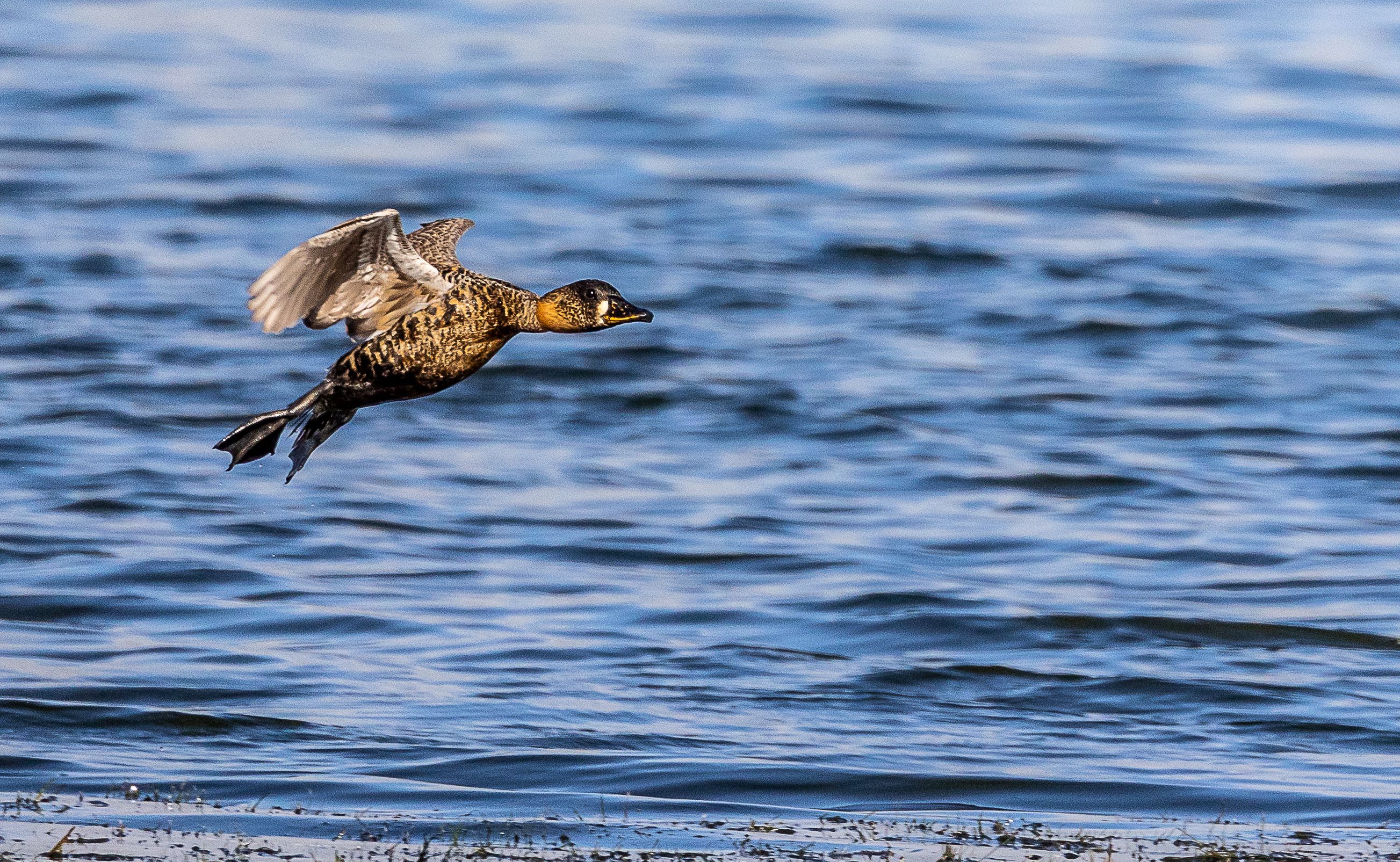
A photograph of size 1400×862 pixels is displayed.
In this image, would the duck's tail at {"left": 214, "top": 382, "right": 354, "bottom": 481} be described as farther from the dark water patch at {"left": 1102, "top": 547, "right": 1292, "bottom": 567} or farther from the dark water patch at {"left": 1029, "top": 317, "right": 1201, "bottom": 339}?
the dark water patch at {"left": 1029, "top": 317, "right": 1201, "bottom": 339}

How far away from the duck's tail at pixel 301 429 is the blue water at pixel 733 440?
3.85ft

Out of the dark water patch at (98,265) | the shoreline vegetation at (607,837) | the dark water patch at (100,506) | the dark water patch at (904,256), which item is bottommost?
the dark water patch at (100,506)

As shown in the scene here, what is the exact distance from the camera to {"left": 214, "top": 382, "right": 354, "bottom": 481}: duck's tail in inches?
254

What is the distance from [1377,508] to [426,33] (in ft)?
59.0

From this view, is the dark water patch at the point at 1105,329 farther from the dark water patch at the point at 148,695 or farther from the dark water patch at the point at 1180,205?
the dark water patch at the point at 148,695

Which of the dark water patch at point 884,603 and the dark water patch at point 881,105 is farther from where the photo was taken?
the dark water patch at point 881,105

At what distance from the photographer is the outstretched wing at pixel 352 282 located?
235 inches

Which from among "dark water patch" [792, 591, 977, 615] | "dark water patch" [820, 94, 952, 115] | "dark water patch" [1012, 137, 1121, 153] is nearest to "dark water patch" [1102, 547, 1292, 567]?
"dark water patch" [792, 591, 977, 615]

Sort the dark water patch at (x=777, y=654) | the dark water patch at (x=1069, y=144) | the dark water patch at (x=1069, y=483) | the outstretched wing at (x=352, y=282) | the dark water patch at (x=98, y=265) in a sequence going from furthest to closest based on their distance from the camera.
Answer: the dark water patch at (x=1069, y=144) → the dark water patch at (x=98, y=265) → the dark water patch at (x=1069, y=483) → the dark water patch at (x=777, y=654) → the outstretched wing at (x=352, y=282)

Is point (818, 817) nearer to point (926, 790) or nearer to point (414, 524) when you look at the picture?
point (926, 790)

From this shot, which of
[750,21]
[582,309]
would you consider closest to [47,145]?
[750,21]

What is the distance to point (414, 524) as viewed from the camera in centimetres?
1131

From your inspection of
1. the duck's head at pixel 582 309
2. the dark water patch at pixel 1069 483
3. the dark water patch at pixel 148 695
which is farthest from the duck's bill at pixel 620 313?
the dark water patch at pixel 1069 483

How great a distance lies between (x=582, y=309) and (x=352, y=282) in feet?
2.10
